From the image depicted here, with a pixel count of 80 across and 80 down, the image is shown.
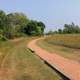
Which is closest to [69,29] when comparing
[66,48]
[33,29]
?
[33,29]

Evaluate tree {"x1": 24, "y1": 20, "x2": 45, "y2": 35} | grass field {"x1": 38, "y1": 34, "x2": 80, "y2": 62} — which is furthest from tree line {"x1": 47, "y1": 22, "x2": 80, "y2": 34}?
grass field {"x1": 38, "y1": 34, "x2": 80, "y2": 62}

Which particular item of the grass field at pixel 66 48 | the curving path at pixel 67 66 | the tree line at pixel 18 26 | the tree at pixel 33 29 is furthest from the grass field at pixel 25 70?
the tree at pixel 33 29

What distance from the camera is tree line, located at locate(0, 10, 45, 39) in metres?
103

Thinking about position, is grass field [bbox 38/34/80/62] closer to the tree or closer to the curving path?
the curving path

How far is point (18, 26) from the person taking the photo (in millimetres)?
132750

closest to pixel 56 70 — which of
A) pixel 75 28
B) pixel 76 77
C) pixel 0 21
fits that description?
pixel 76 77

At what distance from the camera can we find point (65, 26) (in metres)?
134

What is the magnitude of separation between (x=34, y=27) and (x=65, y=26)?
14.2m

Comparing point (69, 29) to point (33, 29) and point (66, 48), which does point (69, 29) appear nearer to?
point (33, 29)

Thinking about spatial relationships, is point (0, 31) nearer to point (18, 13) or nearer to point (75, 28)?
point (75, 28)

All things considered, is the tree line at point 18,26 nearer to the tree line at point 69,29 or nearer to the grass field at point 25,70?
the tree line at point 69,29

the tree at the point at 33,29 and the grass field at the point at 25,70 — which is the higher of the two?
the grass field at the point at 25,70

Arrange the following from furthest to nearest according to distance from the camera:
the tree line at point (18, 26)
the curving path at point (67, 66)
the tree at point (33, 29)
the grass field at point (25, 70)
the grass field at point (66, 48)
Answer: the tree at point (33, 29)
the tree line at point (18, 26)
the grass field at point (66, 48)
the grass field at point (25, 70)
the curving path at point (67, 66)

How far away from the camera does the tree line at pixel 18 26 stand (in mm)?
102812
